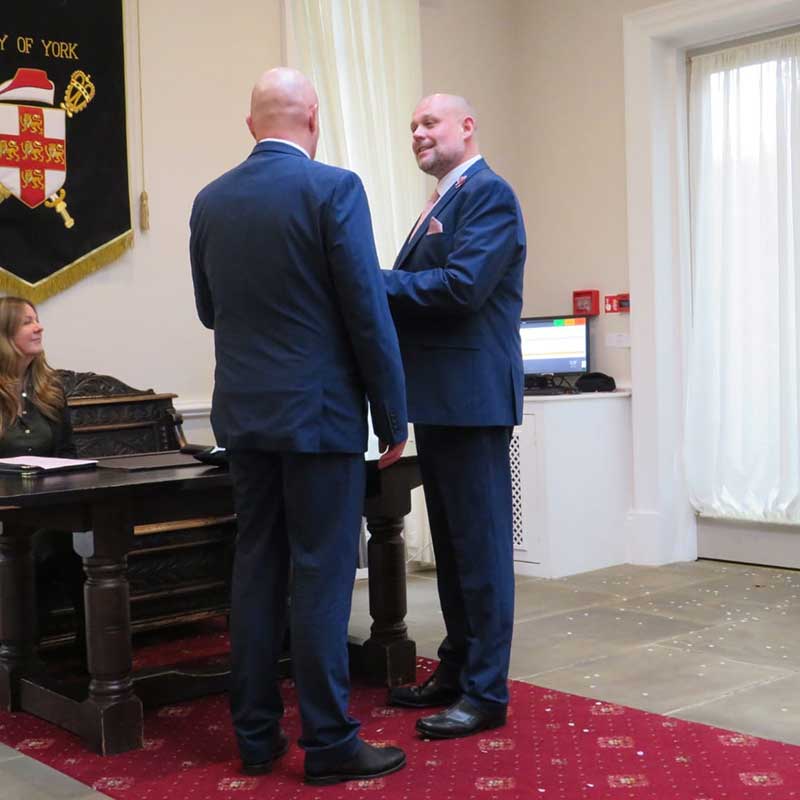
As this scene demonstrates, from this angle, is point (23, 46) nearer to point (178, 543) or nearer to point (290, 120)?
point (178, 543)

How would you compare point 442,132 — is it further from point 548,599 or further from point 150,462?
point 548,599

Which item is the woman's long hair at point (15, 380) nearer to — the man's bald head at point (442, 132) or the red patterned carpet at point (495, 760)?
the red patterned carpet at point (495, 760)

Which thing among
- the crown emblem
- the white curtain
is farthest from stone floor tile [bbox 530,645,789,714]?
the crown emblem

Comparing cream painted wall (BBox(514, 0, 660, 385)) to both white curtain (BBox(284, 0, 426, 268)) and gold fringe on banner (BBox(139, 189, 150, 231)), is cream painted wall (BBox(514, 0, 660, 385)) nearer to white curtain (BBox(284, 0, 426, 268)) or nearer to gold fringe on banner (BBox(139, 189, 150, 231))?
white curtain (BBox(284, 0, 426, 268))

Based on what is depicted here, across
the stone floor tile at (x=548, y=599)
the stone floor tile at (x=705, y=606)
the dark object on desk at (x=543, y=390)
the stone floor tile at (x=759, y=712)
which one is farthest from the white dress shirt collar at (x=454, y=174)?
the dark object on desk at (x=543, y=390)

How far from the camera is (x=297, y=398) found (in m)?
2.60

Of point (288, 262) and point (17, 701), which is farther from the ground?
point (288, 262)

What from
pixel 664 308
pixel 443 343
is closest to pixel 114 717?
pixel 443 343

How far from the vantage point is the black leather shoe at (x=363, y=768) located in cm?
271

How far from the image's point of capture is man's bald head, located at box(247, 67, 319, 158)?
2.70 meters

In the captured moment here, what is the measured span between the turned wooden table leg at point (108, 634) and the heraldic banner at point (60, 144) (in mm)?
1904

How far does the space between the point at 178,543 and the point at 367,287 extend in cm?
197

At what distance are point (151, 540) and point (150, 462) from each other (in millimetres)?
756

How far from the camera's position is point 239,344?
2672 millimetres
